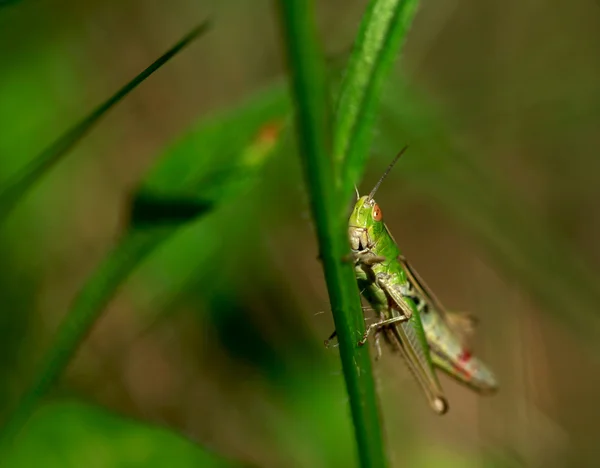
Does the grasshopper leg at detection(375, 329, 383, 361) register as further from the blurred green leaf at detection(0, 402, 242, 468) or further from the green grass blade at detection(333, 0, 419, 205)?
the green grass blade at detection(333, 0, 419, 205)

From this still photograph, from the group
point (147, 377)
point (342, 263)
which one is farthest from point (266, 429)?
point (342, 263)

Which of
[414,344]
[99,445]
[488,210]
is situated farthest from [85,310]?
[488,210]

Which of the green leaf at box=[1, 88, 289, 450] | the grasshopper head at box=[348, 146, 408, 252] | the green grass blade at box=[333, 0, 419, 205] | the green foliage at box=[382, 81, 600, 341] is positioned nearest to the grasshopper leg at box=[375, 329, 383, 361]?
the grasshopper head at box=[348, 146, 408, 252]

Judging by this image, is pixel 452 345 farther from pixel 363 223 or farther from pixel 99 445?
pixel 99 445

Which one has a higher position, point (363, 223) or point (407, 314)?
point (363, 223)

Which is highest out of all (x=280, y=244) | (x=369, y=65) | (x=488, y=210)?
(x=280, y=244)

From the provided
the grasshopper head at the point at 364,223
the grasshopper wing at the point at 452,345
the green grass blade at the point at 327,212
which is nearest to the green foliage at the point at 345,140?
the green grass blade at the point at 327,212
